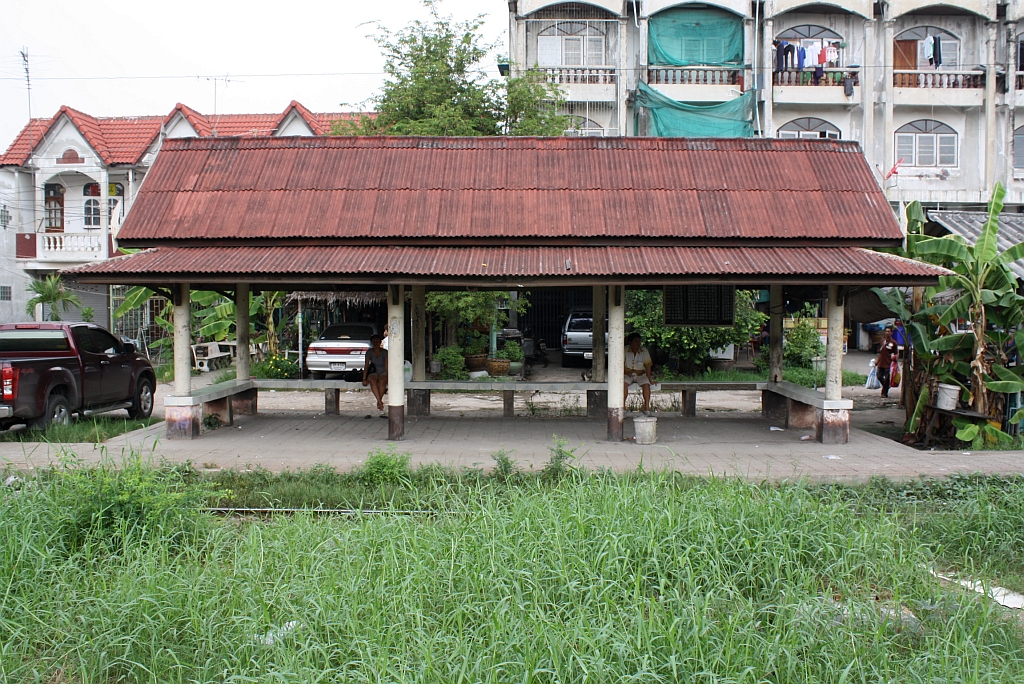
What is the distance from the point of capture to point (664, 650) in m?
4.27

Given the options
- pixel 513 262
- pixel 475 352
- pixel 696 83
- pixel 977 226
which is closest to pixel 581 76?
pixel 696 83

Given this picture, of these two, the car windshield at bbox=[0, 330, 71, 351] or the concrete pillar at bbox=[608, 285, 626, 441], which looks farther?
the car windshield at bbox=[0, 330, 71, 351]

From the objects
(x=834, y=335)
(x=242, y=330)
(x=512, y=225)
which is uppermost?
(x=512, y=225)

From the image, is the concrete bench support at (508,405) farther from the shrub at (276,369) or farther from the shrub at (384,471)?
the shrub at (276,369)

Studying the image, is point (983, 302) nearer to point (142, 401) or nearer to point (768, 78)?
point (142, 401)

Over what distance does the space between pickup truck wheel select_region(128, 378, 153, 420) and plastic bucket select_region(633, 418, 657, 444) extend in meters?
9.71

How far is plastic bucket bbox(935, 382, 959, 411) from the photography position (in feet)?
38.5

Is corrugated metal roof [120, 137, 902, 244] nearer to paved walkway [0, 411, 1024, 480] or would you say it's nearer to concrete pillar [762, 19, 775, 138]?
paved walkway [0, 411, 1024, 480]

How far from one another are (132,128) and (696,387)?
2436cm

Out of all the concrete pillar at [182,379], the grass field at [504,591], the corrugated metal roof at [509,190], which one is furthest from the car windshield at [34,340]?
the grass field at [504,591]

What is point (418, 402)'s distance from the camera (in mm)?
14109

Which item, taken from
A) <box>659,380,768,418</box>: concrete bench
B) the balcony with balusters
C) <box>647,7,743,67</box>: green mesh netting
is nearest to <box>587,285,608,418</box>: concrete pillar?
<box>659,380,768,418</box>: concrete bench

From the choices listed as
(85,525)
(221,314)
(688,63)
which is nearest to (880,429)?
(85,525)

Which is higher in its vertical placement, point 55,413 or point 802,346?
point 802,346
